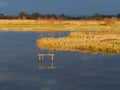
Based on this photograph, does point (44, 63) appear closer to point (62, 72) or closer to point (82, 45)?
point (62, 72)

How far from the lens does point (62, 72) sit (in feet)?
79.9

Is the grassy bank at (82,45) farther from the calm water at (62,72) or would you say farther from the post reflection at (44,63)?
the post reflection at (44,63)

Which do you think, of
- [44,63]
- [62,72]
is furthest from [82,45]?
[62,72]

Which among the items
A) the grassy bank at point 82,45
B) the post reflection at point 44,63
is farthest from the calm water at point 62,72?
the grassy bank at point 82,45

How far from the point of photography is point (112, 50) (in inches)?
1296

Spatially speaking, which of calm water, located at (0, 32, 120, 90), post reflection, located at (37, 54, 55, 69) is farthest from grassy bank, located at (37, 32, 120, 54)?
post reflection, located at (37, 54, 55, 69)

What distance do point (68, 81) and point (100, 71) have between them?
A: 4.05m

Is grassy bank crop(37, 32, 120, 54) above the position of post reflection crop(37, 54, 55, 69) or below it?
above

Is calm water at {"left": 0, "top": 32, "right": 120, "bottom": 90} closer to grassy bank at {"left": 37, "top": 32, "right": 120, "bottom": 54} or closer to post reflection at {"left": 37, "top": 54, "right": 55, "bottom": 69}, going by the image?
post reflection at {"left": 37, "top": 54, "right": 55, "bottom": 69}

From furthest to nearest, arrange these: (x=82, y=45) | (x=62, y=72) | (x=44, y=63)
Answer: (x=82, y=45), (x=44, y=63), (x=62, y=72)

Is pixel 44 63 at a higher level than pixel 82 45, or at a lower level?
lower

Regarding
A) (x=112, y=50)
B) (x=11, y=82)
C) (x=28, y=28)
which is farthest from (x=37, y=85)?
(x=28, y=28)

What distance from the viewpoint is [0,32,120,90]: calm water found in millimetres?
20511

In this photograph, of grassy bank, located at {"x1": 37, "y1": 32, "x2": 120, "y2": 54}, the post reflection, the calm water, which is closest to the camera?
the calm water
